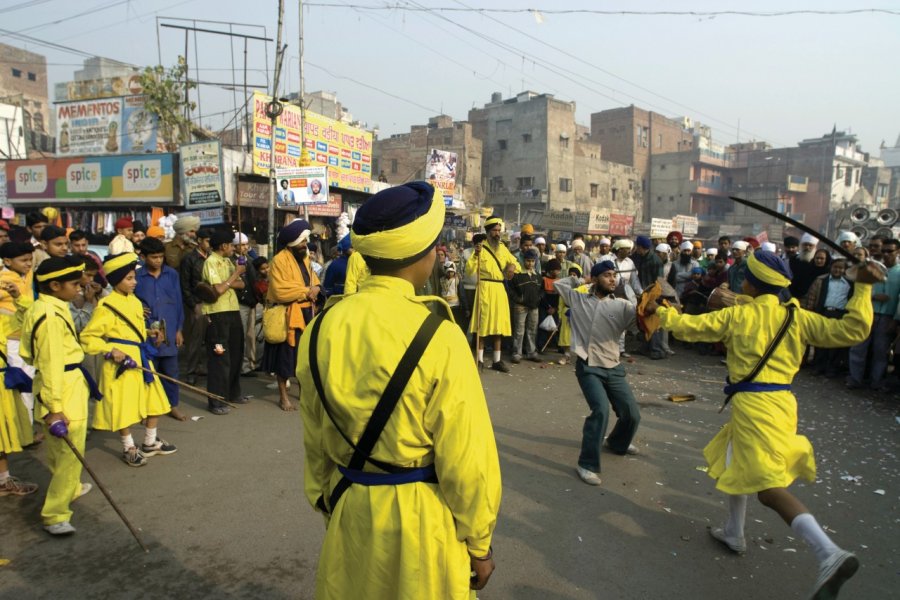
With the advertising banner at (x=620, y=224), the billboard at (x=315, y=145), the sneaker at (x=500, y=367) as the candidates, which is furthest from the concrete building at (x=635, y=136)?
the sneaker at (x=500, y=367)

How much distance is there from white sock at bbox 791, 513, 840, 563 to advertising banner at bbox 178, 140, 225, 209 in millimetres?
15537

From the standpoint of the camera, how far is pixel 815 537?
110 inches

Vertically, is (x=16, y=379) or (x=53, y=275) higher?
(x=53, y=275)

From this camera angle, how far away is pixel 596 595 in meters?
3.18

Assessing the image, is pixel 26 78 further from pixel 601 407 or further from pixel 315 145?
pixel 601 407

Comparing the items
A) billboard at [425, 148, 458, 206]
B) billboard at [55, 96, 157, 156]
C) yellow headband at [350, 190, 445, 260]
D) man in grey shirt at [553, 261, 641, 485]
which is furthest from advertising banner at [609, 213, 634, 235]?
yellow headband at [350, 190, 445, 260]

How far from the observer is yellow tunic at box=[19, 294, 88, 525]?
11.6ft

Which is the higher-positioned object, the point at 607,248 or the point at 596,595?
the point at 607,248

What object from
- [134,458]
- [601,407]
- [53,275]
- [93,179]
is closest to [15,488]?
[134,458]

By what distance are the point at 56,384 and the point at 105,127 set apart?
1929cm

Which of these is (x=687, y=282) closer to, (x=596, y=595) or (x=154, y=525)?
(x=596, y=595)

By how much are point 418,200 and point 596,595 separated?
8.52 feet

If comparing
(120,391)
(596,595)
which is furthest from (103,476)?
(596,595)

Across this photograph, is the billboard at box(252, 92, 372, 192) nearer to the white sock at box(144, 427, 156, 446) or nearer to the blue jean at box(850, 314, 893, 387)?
the white sock at box(144, 427, 156, 446)
